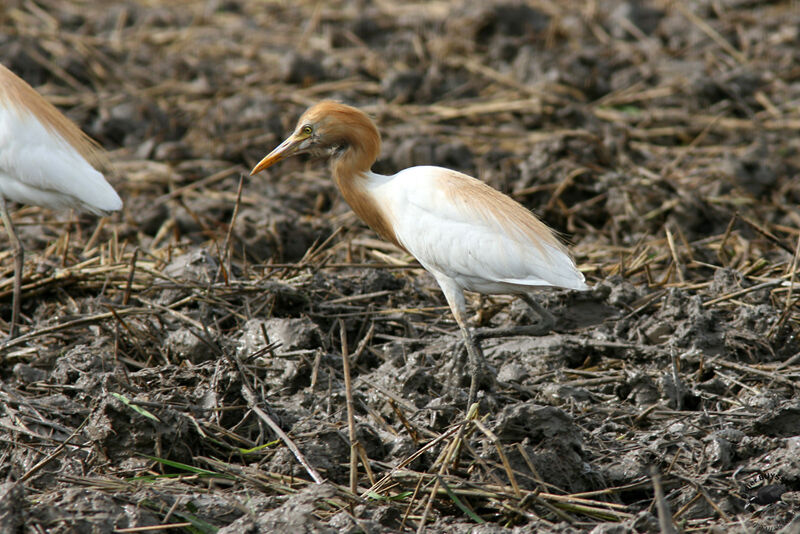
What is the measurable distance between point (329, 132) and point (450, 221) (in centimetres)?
79

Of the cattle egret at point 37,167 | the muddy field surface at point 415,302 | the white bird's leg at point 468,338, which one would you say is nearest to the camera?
the muddy field surface at point 415,302

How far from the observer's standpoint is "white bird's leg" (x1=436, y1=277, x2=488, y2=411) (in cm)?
444

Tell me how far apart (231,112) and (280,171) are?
99 centimetres

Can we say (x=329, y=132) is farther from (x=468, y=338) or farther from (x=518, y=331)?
(x=518, y=331)

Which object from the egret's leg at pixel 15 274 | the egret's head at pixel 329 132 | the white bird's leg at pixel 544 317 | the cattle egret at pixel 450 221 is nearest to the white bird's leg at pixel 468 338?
the cattle egret at pixel 450 221

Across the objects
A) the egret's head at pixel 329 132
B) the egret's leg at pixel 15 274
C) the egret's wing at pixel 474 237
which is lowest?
the egret's leg at pixel 15 274

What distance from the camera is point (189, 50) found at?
982cm

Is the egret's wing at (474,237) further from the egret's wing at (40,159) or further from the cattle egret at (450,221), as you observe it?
the egret's wing at (40,159)

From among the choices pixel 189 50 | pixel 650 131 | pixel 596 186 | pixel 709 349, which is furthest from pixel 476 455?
pixel 189 50

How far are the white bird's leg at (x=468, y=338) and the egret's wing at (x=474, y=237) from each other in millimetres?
65

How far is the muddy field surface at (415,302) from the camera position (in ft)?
12.2

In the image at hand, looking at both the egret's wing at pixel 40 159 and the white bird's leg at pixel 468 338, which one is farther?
the egret's wing at pixel 40 159

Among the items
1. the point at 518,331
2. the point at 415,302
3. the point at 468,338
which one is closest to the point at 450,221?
the point at 468,338

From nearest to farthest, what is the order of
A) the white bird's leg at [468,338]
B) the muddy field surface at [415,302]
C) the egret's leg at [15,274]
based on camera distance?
the muddy field surface at [415,302] < the white bird's leg at [468,338] < the egret's leg at [15,274]
